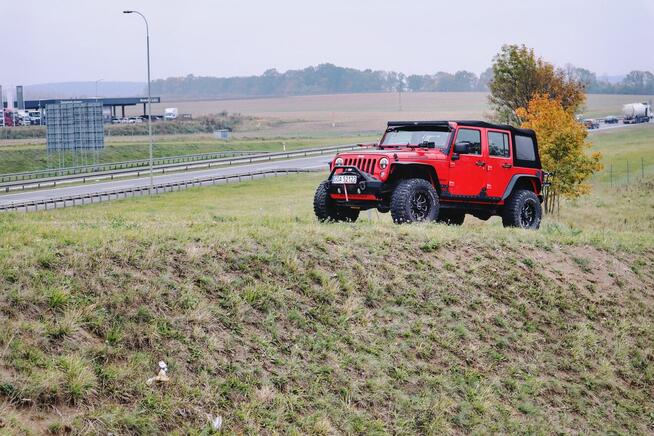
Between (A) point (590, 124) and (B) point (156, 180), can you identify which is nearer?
(B) point (156, 180)

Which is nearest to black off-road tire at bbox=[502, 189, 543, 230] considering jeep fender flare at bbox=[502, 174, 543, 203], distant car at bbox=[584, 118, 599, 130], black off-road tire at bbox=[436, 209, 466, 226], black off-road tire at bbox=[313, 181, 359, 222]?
jeep fender flare at bbox=[502, 174, 543, 203]

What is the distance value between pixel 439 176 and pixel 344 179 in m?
1.99

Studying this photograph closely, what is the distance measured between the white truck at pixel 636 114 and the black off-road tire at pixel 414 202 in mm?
116157

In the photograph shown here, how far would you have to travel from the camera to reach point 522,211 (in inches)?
756

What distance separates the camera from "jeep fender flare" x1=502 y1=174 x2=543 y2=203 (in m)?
18.9

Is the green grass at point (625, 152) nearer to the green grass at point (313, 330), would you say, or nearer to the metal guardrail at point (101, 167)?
the metal guardrail at point (101, 167)

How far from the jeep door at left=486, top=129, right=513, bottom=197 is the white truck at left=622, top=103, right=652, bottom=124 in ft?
373

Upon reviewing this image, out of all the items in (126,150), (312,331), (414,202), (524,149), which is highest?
(524,149)

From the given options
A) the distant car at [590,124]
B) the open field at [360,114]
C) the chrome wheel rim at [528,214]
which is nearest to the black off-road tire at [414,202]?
the chrome wheel rim at [528,214]

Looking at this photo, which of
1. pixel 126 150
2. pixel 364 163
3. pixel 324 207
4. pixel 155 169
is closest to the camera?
pixel 364 163

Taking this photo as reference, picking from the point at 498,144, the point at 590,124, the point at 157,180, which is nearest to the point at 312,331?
the point at 498,144

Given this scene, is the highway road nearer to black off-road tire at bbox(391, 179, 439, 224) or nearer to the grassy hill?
black off-road tire at bbox(391, 179, 439, 224)

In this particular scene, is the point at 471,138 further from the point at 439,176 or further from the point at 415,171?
the point at 415,171

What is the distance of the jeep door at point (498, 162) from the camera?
60.3 feet
